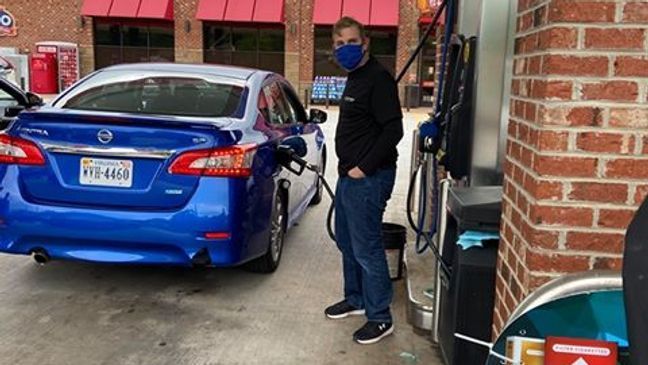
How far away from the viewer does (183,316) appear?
4113 mm

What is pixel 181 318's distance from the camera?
4.08 m

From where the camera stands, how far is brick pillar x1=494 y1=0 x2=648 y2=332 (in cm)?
212

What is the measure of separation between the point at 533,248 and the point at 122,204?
8.39ft

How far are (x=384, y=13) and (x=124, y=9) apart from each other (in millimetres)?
9946

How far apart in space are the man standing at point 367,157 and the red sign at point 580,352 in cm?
187

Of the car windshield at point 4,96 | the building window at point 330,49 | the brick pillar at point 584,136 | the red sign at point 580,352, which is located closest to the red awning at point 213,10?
the building window at point 330,49

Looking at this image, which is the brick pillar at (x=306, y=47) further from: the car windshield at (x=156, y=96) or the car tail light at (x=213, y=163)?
the car tail light at (x=213, y=163)

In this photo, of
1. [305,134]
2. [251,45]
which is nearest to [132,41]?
[251,45]

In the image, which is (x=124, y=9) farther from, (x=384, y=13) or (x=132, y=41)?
(x=384, y=13)

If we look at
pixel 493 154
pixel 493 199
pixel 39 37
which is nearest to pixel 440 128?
pixel 493 154

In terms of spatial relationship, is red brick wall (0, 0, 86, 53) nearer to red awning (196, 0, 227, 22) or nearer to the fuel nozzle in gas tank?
red awning (196, 0, 227, 22)

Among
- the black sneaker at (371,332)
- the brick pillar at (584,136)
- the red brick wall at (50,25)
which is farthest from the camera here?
the red brick wall at (50,25)

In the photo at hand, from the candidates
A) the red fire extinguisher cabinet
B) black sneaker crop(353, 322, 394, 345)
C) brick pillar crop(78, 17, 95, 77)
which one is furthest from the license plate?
brick pillar crop(78, 17, 95, 77)

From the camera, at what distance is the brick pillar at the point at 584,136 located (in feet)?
6.95
